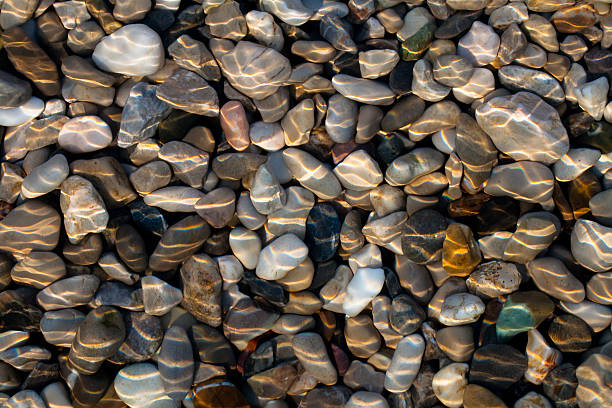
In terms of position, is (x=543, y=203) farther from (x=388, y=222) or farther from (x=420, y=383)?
(x=420, y=383)

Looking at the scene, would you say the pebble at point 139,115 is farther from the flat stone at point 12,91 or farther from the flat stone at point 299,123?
the flat stone at point 299,123

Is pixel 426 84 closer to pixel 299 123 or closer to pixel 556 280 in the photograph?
pixel 299 123

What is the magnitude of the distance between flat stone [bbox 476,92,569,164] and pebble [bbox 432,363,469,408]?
1217 mm

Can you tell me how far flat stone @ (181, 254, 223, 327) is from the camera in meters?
2.66

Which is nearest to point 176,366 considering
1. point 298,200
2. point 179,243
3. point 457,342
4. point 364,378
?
point 179,243

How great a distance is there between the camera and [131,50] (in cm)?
274

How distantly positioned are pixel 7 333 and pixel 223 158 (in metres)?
1.56

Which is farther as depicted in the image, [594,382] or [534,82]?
[534,82]

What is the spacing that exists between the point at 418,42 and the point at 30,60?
2.28m

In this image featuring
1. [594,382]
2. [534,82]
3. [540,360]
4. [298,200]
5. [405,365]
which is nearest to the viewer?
[594,382]

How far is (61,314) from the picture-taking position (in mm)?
2658

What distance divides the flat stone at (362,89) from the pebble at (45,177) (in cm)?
163

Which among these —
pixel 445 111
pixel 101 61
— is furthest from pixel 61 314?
pixel 445 111

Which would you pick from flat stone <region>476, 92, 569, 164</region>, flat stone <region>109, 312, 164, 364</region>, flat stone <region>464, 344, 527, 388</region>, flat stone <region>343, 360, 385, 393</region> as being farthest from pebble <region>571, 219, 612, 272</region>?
flat stone <region>109, 312, 164, 364</region>
